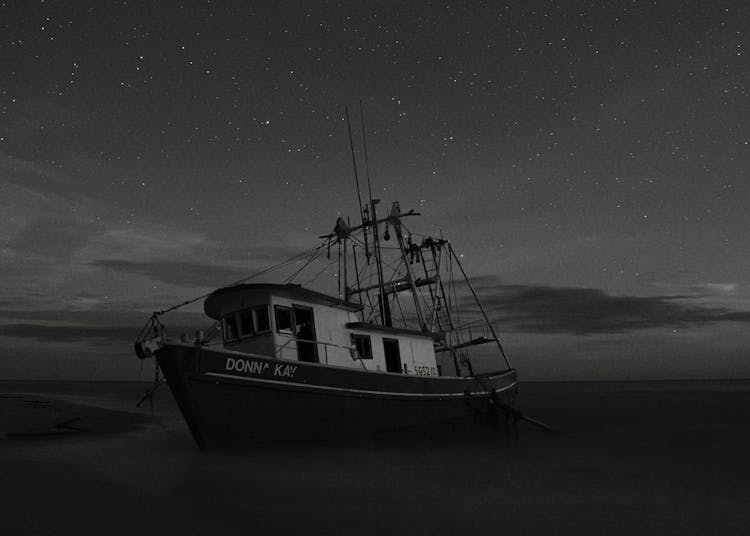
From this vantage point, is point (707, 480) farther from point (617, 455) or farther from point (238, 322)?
point (238, 322)

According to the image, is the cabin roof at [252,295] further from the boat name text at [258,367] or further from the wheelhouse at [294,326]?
the boat name text at [258,367]

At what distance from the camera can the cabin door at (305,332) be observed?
52.4 ft

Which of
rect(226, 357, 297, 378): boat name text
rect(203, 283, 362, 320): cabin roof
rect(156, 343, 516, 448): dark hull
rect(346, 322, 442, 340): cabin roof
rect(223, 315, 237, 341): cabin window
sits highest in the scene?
rect(203, 283, 362, 320): cabin roof

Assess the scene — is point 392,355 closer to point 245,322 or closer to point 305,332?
point 305,332

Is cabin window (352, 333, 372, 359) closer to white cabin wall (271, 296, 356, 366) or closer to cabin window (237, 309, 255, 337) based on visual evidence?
white cabin wall (271, 296, 356, 366)

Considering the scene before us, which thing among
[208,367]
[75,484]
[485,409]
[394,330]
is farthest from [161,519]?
[485,409]

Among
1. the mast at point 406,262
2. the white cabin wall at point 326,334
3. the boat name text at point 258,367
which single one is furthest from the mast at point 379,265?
the boat name text at point 258,367

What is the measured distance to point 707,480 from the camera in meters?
12.6

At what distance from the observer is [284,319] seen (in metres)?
15.7

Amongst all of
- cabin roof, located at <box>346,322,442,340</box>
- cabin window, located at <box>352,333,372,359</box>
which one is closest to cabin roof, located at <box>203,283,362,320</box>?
cabin roof, located at <box>346,322,442,340</box>

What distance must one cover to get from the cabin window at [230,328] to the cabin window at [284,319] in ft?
5.25

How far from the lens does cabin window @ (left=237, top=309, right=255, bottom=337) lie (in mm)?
15852

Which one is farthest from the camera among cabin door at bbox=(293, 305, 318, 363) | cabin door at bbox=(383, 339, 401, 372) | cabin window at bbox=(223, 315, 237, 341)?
cabin door at bbox=(383, 339, 401, 372)

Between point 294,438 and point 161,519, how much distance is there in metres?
6.11
